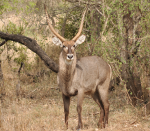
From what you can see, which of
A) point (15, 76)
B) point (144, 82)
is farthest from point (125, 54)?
point (15, 76)

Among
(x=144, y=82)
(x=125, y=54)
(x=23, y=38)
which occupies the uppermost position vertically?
(x=23, y=38)

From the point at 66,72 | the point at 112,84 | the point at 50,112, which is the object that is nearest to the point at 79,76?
the point at 66,72

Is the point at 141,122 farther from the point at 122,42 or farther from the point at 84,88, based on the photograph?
the point at 122,42

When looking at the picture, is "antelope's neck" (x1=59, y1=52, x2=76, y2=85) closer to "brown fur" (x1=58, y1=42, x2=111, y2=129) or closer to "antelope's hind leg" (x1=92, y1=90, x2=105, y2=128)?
"brown fur" (x1=58, y1=42, x2=111, y2=129)

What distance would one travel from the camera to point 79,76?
16.0ft

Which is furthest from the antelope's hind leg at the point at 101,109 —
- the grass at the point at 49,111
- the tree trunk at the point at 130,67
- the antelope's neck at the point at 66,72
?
the tree trunk at the point at 130,67

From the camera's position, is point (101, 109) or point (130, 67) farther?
point (130, 67)

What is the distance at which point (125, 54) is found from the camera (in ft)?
21.8

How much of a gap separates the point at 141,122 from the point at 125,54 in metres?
2.12

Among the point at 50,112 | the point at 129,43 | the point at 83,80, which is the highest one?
the point at 129,43

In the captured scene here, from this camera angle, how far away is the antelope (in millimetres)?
4652

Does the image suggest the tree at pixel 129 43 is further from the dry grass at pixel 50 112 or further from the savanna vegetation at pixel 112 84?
the dry grass at pixel 50 112

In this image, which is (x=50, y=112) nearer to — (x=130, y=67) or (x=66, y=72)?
→ (x=66, y=72)

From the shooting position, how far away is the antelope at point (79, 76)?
4652 mm
